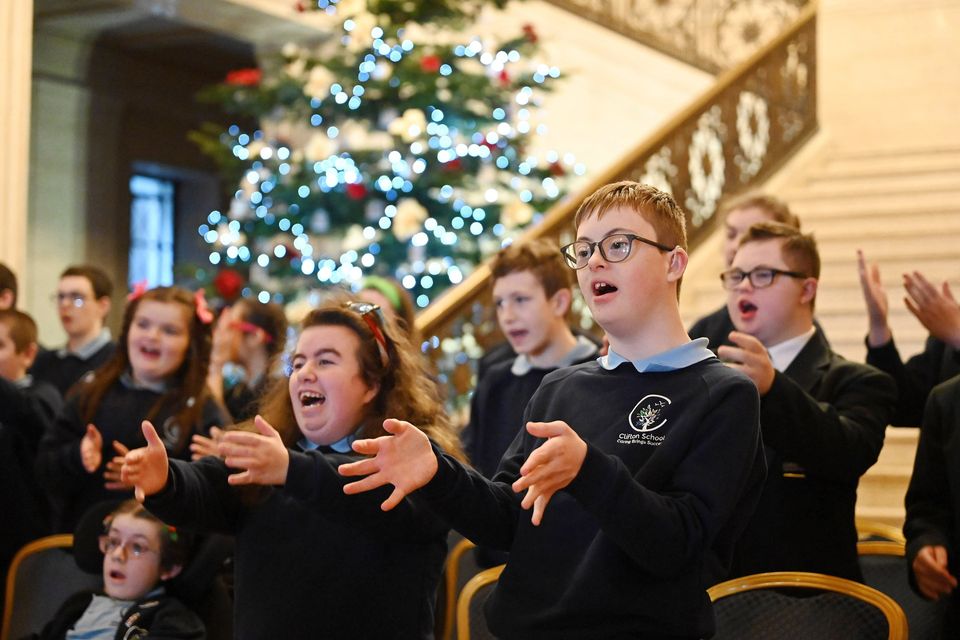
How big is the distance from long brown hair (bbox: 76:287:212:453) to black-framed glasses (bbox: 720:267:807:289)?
1.82 metres

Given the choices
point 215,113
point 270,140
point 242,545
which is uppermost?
point 215,113

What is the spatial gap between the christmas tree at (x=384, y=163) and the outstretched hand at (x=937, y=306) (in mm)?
4413

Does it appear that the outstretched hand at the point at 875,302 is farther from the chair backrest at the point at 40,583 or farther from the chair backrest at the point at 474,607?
the chair backrest at the point at 40,583

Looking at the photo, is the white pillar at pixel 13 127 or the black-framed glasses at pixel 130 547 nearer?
the black-framed glasses at pixel 130 547

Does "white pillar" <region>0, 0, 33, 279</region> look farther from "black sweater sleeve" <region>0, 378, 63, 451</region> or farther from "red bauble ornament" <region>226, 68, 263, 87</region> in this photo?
"red bauble ornament" <region>226, 68, 263, 87</region>

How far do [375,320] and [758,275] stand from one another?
1034mm

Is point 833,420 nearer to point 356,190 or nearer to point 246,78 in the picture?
point 356,190

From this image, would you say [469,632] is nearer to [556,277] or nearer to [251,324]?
[556,277]

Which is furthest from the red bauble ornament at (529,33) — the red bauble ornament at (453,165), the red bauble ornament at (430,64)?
the red bauble ornament at (453,165)

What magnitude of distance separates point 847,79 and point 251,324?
7.38m

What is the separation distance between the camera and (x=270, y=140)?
828 cm

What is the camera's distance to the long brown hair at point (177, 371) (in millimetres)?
4137

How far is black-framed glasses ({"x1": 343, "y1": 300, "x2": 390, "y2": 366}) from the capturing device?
301 cm

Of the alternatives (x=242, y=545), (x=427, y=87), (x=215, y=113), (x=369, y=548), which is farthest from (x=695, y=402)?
(x=215, y=113)
